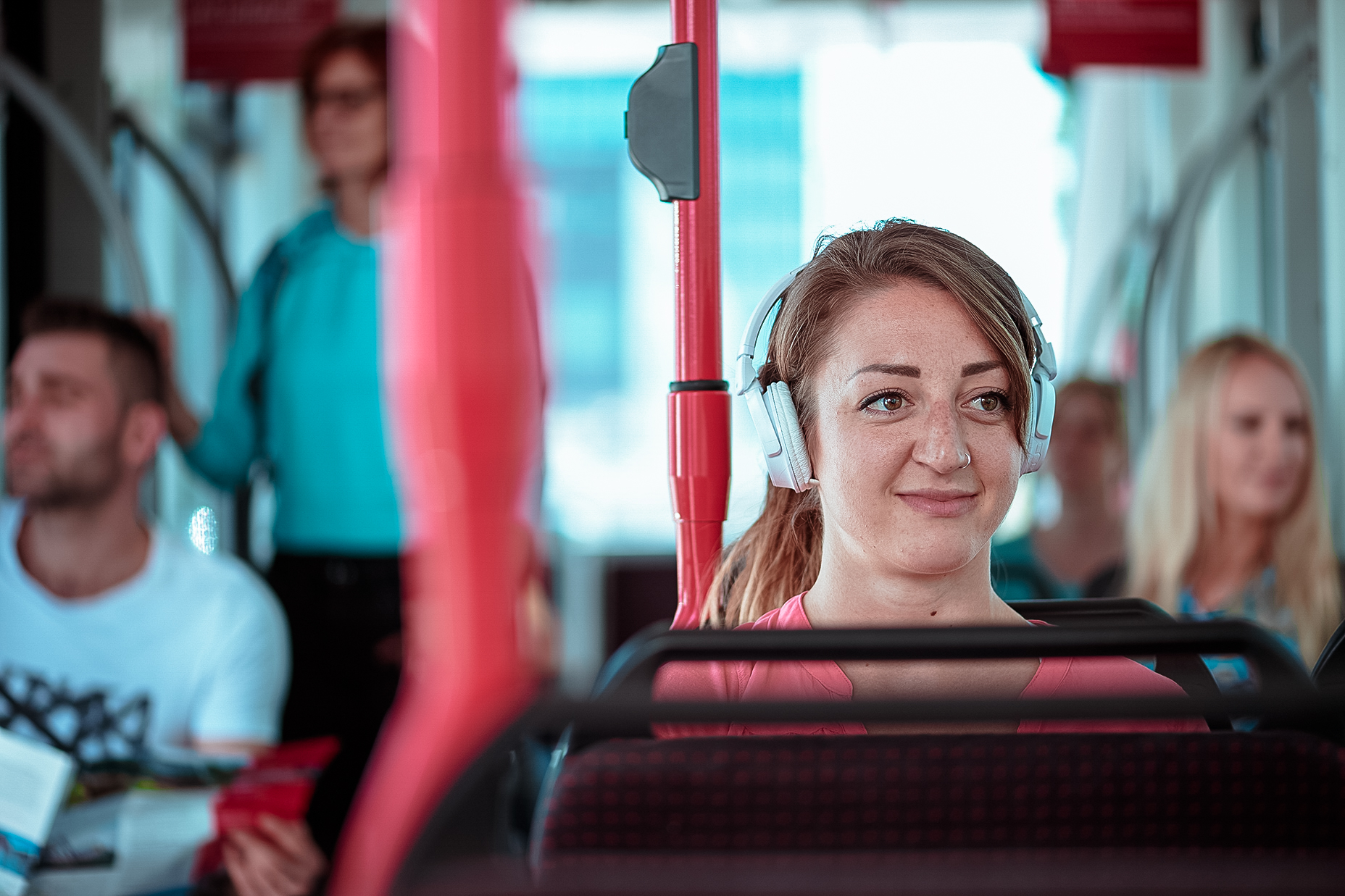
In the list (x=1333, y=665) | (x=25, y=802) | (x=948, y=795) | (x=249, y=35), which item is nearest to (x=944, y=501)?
(x=1333, y=665)

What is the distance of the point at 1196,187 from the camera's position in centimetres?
335

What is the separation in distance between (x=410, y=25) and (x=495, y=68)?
39 millimetres

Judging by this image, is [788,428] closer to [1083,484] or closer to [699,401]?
[699,401]

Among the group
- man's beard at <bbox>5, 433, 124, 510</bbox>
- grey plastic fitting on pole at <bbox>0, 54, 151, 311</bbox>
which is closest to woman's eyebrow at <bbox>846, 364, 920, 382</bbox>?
man's beard at <bbox>5, 433, 124, 510</bbox>

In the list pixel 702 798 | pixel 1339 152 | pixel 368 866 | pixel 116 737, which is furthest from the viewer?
pixel 1339 152

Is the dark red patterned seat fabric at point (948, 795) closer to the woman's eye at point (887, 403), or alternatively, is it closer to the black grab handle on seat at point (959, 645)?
the black grab handle on seat at point (959, 645)

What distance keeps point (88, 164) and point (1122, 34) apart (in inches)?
110

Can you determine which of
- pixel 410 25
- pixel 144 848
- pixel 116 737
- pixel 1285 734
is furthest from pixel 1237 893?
pixel 116 737

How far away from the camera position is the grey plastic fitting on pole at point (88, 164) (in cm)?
279

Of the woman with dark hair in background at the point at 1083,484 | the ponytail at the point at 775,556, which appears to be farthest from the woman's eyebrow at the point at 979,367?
the woman with dark hair in background at the point at 1083,484

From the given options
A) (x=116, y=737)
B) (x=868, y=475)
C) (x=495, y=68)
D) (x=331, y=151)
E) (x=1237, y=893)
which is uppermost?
(x=331, y=151)

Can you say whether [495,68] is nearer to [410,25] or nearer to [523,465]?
[410,25]

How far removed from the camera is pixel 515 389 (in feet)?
1.28

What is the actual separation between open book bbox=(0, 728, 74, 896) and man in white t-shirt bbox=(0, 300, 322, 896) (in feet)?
1.78
